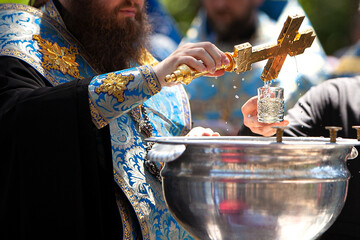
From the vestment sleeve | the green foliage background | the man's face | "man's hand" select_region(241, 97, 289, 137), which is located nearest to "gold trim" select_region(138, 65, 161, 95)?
the vestment sleeve

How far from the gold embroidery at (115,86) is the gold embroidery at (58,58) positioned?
1.24 ft

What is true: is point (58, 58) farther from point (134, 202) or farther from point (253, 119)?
point (253, 119)

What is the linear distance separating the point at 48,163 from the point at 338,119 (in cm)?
187

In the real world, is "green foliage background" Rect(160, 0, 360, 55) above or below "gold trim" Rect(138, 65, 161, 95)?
above

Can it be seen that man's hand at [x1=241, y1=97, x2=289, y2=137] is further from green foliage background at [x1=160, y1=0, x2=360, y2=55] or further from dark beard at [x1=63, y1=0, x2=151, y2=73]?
green foliage background at [x1=160, y1=0, x2=360, y2=55]

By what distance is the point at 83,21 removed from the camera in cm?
242

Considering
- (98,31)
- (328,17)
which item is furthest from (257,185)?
(328,17)

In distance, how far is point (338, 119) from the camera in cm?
327

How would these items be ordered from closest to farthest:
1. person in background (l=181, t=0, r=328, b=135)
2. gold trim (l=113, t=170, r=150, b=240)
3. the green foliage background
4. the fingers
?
1. the fingers
2. gold trim (l=113, t=170, r=150, b=240)
3. person in background (l=181, t=0, r=328, b=135)
4. the green foliage background

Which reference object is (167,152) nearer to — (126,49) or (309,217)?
(309,217)

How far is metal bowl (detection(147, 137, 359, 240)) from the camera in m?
1.48

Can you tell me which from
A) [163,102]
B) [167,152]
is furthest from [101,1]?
[167,152]

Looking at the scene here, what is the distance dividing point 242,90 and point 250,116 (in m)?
2.75

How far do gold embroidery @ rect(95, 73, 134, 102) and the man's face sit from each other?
347cm
